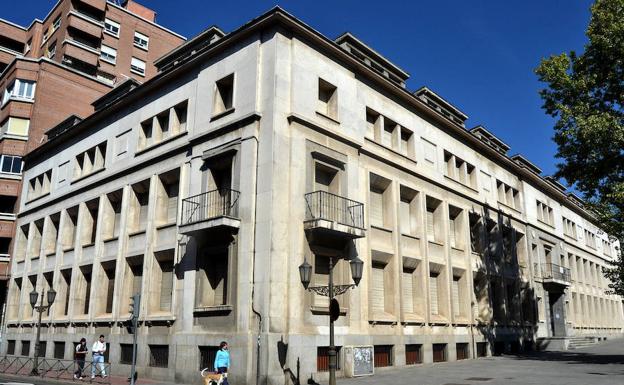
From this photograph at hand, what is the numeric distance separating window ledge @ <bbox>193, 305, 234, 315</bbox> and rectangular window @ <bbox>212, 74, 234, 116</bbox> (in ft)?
23.8

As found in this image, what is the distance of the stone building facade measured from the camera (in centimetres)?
1722

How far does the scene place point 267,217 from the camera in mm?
16750

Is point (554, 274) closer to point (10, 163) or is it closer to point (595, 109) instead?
point (595, 109)

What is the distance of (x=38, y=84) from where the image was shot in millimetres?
35156

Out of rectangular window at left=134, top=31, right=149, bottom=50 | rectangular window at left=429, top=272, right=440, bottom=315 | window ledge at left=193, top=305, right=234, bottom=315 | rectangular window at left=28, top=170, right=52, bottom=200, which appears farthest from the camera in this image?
rectangular window at left=134, top=31, right=149, bottom=50

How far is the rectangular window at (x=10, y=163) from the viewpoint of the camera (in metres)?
34.4

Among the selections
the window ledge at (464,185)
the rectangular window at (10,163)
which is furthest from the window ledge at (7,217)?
the window ledge at (464,185)

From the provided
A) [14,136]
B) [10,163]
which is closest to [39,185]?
[10,163]

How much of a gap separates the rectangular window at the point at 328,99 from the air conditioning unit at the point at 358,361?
28.5ft

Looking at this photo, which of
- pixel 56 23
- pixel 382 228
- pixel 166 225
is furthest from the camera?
pixel 56 23

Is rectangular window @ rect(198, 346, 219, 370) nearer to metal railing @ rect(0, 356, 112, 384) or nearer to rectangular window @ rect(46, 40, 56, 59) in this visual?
metal railing @ rect(0, 356, 112, 384)

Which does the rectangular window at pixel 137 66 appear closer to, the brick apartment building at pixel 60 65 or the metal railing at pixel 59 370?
the brick apartment building at pixel 60 65

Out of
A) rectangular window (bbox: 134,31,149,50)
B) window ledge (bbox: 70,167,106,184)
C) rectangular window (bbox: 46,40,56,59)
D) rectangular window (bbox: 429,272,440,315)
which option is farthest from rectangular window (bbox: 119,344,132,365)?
rectangular window (bbox: 134,31,149,50)

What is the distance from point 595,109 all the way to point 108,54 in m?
41.7
